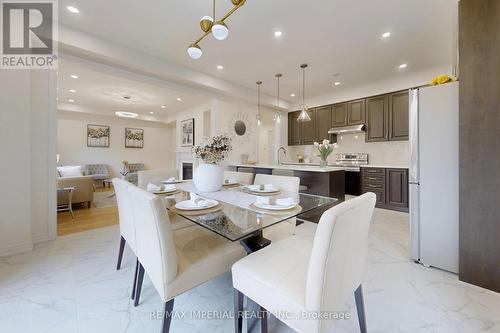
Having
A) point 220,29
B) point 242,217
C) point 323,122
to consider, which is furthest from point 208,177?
point 323,122

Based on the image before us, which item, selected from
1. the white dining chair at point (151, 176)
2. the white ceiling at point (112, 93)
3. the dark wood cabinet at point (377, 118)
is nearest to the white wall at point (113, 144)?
the white ceiling at point (112, 93)

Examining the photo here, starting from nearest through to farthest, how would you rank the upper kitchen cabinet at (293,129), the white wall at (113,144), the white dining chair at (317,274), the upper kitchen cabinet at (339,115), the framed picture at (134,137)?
the white dining chair at (317,274), the upper kitchen cabinet at (339,115), the upper kitchen cabinet at (293,129), the white wall at (113,144), the framed picture at (134,137)

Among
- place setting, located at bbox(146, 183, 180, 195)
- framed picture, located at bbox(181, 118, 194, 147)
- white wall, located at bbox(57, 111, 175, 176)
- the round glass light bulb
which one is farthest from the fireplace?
the round glass light bulb

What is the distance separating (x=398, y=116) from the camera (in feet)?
13.6

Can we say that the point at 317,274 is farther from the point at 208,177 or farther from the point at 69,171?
the point at 69,171

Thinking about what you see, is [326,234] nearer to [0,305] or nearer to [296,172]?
[0,305]

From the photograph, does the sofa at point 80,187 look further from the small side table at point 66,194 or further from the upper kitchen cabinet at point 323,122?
the upper kitchen cabinet at point 323,122

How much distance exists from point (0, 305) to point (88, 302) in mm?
595

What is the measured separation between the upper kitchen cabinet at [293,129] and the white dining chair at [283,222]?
3.77 m

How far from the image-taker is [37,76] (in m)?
2.47

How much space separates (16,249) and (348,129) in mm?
5731

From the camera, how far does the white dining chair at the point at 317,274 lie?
0.80 metres

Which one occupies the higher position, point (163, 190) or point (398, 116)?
point (398, 116)

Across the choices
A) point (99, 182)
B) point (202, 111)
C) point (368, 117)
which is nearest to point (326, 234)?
point (368, 117)
